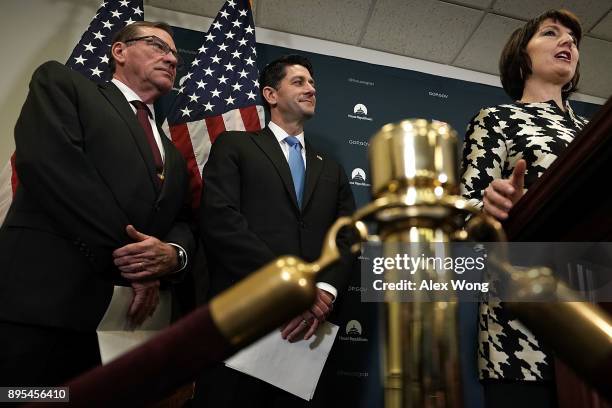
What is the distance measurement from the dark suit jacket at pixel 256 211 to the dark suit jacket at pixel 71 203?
6.5 inches

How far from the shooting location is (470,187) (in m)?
1.22

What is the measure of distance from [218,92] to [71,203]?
1289 millimetres

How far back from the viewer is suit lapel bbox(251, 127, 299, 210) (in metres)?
1.78

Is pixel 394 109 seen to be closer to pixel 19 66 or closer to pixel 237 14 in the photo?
pixel 237 14

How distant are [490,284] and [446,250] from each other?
0.34m

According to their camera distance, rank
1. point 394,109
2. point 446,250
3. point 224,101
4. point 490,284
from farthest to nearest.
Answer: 1. point 394,109
2. point 224,101
3. point 490,284
4. point 446,250

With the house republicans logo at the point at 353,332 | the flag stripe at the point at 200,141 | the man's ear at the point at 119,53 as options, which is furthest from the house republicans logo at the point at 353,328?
the man's ear at the point at 119,53

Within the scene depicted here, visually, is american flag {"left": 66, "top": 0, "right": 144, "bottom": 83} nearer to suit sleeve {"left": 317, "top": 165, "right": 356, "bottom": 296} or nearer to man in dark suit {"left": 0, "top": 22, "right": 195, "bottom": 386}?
man in dark suit {"left": 0, "top": 22, "right": 195, "bottom": 386}

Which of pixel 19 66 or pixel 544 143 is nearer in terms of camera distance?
pixel 544 143

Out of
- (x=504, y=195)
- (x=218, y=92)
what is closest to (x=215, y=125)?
(x=218, y=92)

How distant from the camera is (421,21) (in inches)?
120

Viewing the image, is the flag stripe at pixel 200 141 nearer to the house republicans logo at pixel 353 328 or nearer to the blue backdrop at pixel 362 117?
the blue backdrop at pixel 362 117

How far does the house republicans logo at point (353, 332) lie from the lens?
7.57 ft

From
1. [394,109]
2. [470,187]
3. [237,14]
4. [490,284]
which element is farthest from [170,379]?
[394,109]
